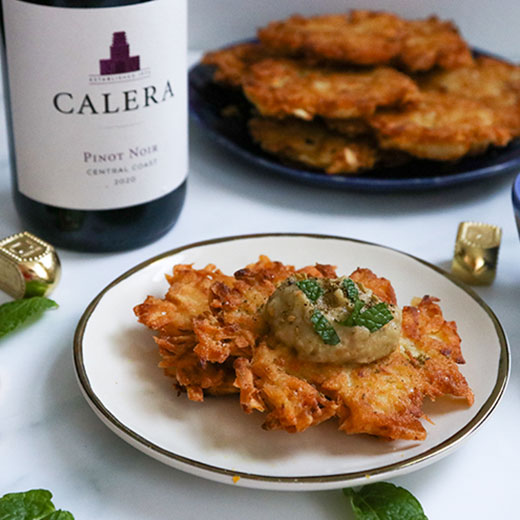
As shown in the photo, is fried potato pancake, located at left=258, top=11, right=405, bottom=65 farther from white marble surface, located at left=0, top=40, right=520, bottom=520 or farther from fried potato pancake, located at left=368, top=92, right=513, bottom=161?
white marble surface, located at left=0, top=40, right=520, bottom=520

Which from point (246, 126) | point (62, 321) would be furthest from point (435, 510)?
point (246, 126)

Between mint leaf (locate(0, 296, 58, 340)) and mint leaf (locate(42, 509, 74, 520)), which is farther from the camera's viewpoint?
mint leaf (locate(0, 296, 58, 340))

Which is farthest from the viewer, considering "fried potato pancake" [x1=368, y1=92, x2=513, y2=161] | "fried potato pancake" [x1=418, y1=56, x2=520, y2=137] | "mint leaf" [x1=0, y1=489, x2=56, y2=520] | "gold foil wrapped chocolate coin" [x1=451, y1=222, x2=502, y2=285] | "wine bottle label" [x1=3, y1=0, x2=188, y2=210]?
"fried potato pancake" [x1=418, y1=56, x2=520, y2=137]

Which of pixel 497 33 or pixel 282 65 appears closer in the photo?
pixel 282 65

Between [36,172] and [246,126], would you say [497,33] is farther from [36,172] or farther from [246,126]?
[36,172]

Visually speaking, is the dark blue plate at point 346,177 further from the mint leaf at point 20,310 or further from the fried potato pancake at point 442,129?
the mint leaf at point 20,310

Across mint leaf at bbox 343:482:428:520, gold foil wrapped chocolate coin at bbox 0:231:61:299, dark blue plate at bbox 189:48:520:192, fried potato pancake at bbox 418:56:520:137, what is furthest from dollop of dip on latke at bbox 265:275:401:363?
fried potato pancake at bbox 418:56:520:137

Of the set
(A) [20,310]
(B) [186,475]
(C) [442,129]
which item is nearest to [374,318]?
(B) [186,475]

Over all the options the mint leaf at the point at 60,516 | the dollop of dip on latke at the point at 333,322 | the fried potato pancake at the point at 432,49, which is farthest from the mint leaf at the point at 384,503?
the fried potato pancake at the point at 432,49

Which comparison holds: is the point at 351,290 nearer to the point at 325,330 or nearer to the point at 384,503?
the point at 325,330
